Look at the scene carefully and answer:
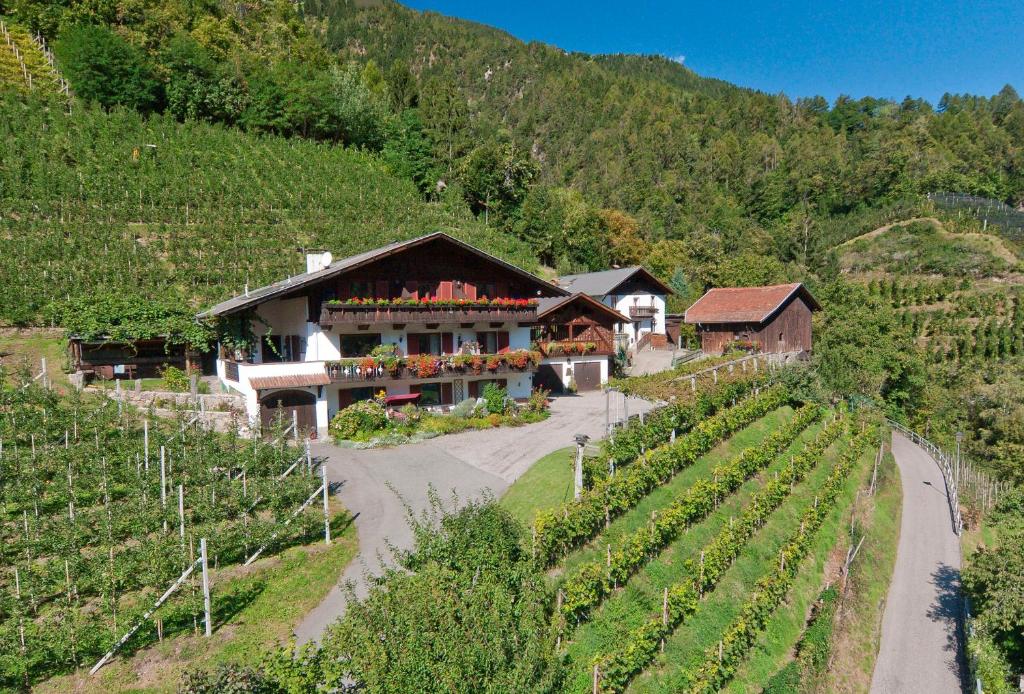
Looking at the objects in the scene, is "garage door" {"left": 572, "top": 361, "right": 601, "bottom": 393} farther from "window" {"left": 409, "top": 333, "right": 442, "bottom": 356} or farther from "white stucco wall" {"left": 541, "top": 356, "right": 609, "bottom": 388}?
"window" {"left": 409, "top": 333, "right": 442, "bottom": 356}

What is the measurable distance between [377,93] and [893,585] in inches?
3552

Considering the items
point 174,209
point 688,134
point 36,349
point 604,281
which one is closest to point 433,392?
point 36,349

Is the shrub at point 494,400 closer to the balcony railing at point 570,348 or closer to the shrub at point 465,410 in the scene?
the shrub at point 465,410

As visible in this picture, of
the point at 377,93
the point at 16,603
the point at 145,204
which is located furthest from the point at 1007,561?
the point at 377,93

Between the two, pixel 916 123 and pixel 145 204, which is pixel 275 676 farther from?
pixel 916 123

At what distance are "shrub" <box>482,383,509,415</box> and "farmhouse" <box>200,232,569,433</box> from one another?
1.12 meters

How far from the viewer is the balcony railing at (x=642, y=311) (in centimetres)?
4766

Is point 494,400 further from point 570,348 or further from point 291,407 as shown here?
point 570,348

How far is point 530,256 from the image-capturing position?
205 ft

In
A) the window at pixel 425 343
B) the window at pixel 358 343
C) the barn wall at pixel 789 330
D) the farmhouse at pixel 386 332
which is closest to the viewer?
the farmhouse at pixel 386 332

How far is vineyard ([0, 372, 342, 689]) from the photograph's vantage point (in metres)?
9.91

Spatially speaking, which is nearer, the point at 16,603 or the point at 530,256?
the point at 16,603

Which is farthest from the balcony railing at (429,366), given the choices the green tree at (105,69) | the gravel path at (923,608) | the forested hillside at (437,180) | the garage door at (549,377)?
the green tree at (105,69)

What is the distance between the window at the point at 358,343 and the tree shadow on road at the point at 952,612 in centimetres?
2302
